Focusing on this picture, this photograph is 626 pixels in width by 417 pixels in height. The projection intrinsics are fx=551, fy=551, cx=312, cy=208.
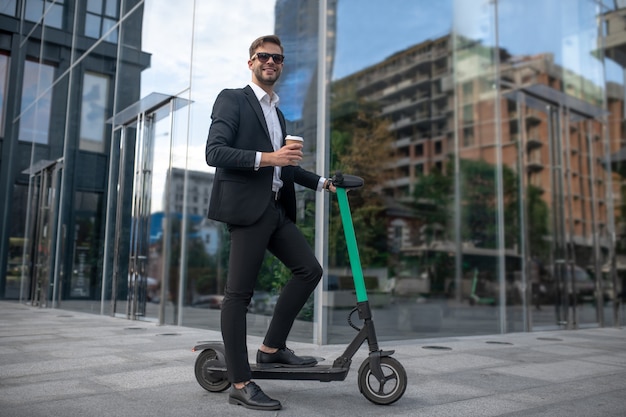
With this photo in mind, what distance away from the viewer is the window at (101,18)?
10133 mm

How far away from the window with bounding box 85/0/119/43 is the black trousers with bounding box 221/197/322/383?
28.2 ft

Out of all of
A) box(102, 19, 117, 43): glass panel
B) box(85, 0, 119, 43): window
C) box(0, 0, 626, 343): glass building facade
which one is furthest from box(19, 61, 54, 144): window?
box(102, 19, 117, 43): glass panel

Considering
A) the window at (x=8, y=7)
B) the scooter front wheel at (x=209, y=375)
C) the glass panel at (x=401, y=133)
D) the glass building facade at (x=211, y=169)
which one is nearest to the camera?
the scooter front wheel at (x=209, y=375)

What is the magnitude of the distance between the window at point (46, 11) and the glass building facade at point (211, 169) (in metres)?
0.07

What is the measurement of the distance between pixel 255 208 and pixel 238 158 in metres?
0.27

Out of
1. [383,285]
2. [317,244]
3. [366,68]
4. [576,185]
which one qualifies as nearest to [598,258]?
[576,185]

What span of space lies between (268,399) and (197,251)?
6.82m

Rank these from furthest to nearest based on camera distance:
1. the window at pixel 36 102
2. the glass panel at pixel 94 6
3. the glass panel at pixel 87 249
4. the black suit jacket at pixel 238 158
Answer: the window at pixel 36 102 < the glass panel at pixel 94 6 < the glass panel at pixel 87 249 < the black suit jacket at pixel 238 158

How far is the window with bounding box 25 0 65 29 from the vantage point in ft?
41.9

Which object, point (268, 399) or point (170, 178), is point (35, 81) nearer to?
point (170, 178)

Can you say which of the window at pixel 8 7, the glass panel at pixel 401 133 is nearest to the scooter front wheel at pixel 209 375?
the glass panel at pixel 401 133

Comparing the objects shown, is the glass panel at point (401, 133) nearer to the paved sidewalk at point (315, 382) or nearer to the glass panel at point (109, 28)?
the glass panel at point (109, 28)

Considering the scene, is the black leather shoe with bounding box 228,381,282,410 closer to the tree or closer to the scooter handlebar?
the scooter handlebar

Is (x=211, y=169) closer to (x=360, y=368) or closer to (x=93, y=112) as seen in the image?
(x=93, y=112)
